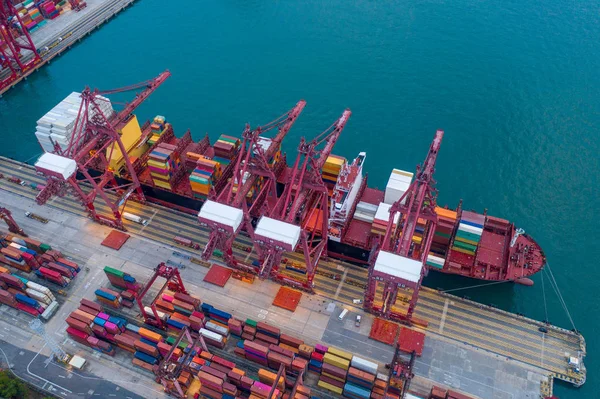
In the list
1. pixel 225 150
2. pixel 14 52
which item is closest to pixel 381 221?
pixel 225 150

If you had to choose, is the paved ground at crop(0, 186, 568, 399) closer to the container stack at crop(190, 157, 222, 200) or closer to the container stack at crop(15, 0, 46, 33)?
the container stack at crop(190, 157, 222, 200)

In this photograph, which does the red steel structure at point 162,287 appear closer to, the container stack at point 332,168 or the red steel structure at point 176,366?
the red steel structure at point 176,366

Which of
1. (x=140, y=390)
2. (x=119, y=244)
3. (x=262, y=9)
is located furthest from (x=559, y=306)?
(x=262, y=9)

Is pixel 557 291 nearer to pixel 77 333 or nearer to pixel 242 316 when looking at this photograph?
pixel 242 316

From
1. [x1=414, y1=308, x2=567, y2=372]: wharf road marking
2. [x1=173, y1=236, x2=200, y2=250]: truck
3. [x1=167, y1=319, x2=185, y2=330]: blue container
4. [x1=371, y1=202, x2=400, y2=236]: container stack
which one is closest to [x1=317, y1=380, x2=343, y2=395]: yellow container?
[x1=414, y1=308, x2=567, y2=372]: wharf road marking

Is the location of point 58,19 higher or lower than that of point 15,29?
higher

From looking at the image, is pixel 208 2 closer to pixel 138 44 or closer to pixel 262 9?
pixel 262 9

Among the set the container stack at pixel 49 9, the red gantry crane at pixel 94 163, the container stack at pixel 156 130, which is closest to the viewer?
the red gantry crane at pixel 94 163

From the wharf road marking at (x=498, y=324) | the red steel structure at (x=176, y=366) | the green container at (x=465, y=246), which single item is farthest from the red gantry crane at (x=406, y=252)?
the red steel structure at (x=176, y=366)
